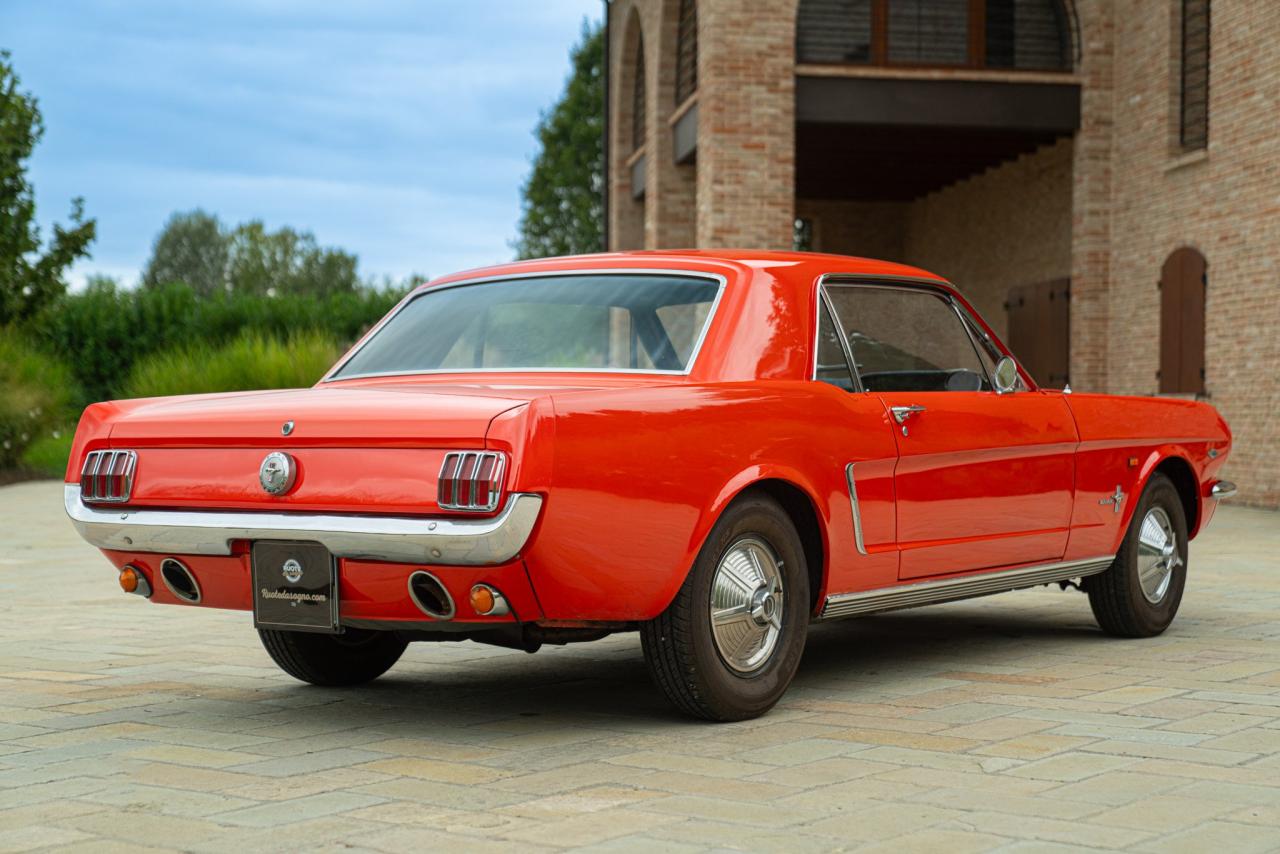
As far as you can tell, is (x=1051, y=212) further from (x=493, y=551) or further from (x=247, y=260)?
(x=247, y=260)

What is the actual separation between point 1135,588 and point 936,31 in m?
15.0

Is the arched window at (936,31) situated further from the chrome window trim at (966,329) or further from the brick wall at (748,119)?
the chrome window trim at (966,329)

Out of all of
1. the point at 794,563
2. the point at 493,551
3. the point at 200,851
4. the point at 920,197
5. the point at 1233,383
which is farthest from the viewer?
the point at 920,197

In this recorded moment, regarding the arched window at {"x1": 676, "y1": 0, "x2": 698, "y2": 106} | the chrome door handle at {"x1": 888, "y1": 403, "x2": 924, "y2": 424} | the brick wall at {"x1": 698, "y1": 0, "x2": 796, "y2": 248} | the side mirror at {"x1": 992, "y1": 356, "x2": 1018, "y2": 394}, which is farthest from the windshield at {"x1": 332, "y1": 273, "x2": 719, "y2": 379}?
the arched window at {"x1": 676, "y1": 0, "x2": 698, "y2": 106}

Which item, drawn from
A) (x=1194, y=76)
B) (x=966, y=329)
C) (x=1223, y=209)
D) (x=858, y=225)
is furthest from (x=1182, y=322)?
(x=858, y=225)

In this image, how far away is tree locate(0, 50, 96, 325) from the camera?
2417 centimetres

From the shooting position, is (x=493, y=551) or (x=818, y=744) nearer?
(x=493, y=551)

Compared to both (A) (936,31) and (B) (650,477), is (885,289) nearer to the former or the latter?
(B) (650,477)

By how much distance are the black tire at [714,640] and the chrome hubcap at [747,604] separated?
17 millimetres

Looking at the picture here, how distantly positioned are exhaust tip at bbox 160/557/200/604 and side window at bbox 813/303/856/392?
6.97 ft

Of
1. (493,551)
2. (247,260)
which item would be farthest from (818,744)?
(247,260)

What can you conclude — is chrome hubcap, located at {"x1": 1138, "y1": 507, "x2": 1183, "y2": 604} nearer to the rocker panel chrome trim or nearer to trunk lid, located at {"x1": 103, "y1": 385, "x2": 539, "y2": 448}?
the rocker panel chrome trim

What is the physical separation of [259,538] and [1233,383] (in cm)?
1460

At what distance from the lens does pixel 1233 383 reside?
17.4 m
